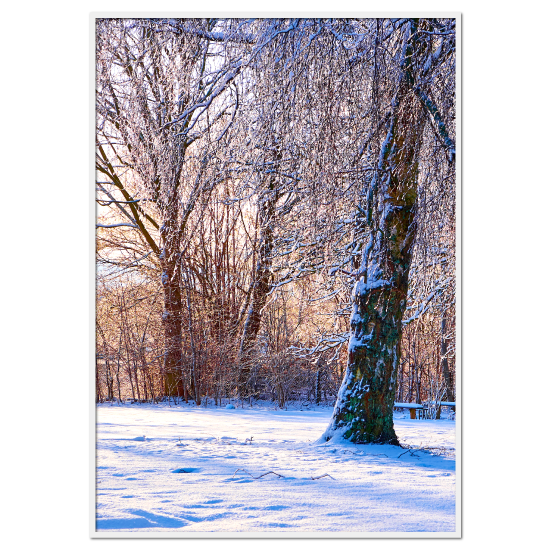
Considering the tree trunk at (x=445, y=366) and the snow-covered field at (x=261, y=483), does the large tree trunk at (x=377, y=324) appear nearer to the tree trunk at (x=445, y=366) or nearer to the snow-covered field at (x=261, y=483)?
the snow-covered field at (x=261, y=483)

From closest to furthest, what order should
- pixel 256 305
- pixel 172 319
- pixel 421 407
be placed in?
pixel 421 407 → pixel 172 319 → pixel 256 305

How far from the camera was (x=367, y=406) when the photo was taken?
118 inches

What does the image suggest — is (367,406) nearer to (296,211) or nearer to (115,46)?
(296,211)

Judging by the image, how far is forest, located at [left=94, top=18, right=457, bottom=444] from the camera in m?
2.60

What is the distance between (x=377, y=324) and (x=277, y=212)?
1196 millimetres

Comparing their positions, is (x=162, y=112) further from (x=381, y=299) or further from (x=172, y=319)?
(x=381, y=299)

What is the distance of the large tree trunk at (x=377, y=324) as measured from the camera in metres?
2.90

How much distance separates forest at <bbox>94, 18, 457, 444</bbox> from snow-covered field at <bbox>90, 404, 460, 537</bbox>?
0.31 meters

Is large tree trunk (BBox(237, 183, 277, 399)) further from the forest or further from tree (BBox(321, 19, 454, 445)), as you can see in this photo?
tree (BBox(321, 19, 454, 445))

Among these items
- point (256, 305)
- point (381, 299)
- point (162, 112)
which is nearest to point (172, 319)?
point (256, 305)

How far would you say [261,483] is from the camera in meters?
2.39


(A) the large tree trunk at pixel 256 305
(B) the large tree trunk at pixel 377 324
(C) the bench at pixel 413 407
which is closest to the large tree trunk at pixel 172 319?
(A) the large tree trunk at pixel 256 305

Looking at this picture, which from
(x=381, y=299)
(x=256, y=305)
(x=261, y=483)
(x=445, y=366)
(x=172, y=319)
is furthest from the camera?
(x=256, y=305)

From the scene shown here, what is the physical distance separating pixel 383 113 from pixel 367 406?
174 cm
